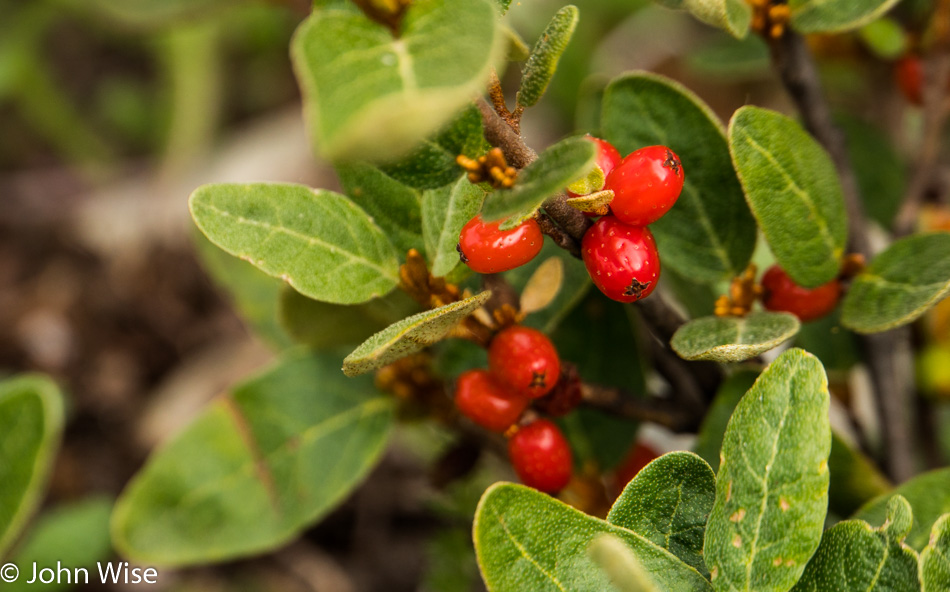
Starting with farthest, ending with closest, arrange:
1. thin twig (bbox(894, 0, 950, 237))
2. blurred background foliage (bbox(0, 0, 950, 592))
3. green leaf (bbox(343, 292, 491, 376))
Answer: blurred background foliage (bbox(0, 0, 950, 592)), thin twig (bbox(894, 0, 950, 237)), green leaf (bbox(343, 292, 491, 376))

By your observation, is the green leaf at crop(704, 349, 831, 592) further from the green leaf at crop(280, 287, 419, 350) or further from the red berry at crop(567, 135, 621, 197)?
the green leaf at crop(280, 287, 419, 350)

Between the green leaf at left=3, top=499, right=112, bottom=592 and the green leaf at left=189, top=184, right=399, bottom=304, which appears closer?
the green leaf at left=189, top=184, right=399, bottom=304

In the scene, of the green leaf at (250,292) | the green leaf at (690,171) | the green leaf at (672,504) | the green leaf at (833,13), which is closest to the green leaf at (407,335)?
the green leaf at (672,504)

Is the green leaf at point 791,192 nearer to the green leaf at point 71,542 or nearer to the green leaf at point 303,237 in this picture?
the green leaf at point 303,237

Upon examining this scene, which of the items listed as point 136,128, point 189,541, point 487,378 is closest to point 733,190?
point 487,378

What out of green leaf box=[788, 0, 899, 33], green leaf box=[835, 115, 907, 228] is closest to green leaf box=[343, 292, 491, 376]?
green leaf box=[788, 0, 899, 33]

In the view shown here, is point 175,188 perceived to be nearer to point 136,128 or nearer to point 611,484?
point 136,128

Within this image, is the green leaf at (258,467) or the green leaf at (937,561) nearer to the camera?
the green leaf at (937,561)
